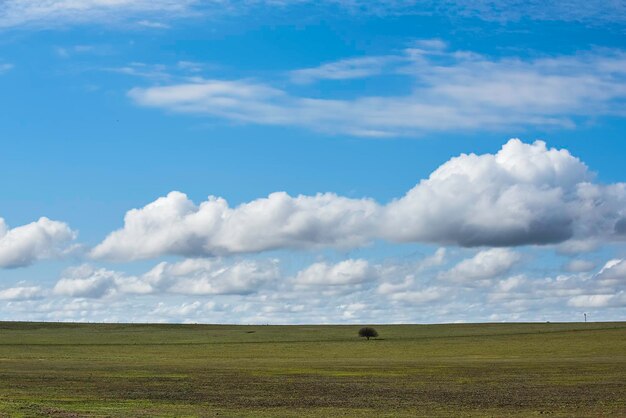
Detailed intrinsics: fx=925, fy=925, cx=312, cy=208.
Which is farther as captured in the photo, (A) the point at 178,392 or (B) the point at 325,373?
(B) the point at 325,373

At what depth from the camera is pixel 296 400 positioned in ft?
167

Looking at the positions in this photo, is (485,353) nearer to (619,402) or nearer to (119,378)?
(119,378)

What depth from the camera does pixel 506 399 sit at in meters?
50.8

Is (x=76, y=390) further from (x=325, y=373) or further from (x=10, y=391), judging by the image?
(x=325, y=373)

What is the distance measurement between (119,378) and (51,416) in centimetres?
3195

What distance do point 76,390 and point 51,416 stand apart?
18.4 m

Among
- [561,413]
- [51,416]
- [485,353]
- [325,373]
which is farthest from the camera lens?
[485,353]

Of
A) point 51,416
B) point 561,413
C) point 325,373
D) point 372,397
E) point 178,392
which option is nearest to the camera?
point 51,416

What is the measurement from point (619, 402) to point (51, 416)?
1121 inches

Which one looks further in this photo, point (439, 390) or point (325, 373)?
point (325, 373)

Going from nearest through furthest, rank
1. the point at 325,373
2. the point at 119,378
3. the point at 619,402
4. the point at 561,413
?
the point at 561,413
the point at 619,402
the point at 119,378
the point at 325,373

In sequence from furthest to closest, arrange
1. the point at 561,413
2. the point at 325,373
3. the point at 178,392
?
the point at 325,373
the point at 178,392
the point at 561,413

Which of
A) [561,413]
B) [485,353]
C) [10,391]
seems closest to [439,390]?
[561,413]

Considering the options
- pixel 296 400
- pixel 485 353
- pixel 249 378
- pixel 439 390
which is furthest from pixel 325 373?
pixel 485 353
